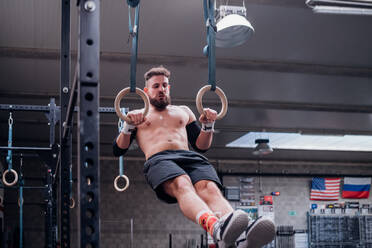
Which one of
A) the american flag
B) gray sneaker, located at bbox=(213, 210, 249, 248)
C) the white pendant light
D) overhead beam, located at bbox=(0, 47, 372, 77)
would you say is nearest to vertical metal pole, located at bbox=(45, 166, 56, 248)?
overhead beam, located at bbox=(0, 47, 372, 77)

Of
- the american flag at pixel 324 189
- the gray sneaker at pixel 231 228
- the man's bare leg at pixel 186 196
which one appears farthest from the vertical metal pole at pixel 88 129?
the american flag at pixel 324 189

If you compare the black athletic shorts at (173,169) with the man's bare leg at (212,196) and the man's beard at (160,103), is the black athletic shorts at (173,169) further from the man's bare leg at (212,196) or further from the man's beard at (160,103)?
the man's beard at (160,103)

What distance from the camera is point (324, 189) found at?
14133 millimetres

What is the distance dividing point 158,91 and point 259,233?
129 cm

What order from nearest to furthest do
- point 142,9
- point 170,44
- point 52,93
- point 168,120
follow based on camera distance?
point 168,120
point 142,9
point 170,44
point 52,93

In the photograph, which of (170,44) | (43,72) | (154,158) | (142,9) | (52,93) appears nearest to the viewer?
(154,158)

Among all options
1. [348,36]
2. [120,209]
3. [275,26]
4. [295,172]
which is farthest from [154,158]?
[295,172]

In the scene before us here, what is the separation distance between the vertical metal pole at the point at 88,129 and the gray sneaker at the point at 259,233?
36.2 inches

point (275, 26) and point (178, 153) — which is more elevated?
point (275, 26)

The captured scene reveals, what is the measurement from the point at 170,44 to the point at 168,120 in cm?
349

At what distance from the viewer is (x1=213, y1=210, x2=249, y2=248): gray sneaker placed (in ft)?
7.28

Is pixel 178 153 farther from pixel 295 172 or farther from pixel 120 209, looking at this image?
pixel 295 172

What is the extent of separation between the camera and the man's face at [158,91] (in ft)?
10.4

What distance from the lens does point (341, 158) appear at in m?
14.2
